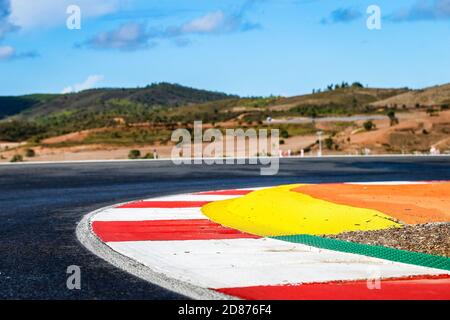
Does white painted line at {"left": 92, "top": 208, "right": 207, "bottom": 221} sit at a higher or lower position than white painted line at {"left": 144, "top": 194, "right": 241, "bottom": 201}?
higher

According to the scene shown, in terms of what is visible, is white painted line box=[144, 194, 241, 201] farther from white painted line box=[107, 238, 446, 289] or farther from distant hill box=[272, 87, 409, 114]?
distant hill box=[272, 87, 409, 114]

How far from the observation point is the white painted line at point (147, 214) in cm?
1473

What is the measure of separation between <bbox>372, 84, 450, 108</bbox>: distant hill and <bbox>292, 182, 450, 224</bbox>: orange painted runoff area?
11031 centimetres

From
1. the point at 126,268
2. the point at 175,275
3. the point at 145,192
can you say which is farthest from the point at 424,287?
the point at 145,192

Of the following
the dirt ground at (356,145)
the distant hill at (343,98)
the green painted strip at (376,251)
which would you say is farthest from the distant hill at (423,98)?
the green painted strip at (376,251)

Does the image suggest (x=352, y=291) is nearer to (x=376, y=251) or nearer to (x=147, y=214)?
(x=376, y=251)

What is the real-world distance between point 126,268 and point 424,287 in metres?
3.39

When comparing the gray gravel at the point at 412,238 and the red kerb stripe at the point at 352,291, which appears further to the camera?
the gray gravel at the point at 412,238

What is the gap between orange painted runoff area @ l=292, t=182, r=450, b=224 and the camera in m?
14.9

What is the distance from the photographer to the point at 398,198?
18203mm

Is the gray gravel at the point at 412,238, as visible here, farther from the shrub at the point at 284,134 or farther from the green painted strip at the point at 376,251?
the shrub at the point at 284,134

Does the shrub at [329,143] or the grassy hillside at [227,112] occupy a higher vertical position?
the grassy hillside at [227,112]

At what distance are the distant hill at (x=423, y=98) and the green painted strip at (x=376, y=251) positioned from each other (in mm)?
120125
